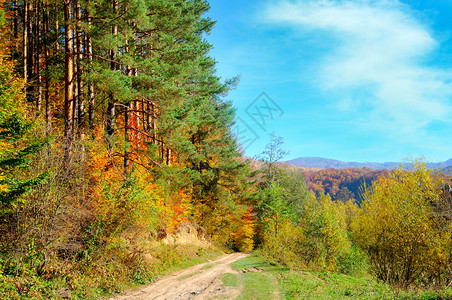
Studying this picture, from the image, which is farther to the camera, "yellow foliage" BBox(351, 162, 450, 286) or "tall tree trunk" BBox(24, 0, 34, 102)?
"tall tree trunk" BBox(24, 0, 34, 102)

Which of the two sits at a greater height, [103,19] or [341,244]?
[103,19]

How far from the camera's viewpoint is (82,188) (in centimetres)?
1018

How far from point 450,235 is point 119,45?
820 inches

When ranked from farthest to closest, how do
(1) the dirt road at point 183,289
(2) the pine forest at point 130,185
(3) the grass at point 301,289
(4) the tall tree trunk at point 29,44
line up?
(4) the tall tree trunk at point 29,44, (3) the grass at point 301,289, (1) the dirt road at point 183,289, (2) the pine forest at point 130,185

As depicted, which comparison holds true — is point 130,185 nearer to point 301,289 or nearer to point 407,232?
point 301,289

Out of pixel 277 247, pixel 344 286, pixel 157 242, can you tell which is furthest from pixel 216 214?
pixel 344 286

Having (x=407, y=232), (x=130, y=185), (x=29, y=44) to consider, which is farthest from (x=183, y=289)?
(x=29, y=44)

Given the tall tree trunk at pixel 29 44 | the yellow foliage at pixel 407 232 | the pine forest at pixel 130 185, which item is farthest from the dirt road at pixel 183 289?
the tall tree trunk at pixel 29 44

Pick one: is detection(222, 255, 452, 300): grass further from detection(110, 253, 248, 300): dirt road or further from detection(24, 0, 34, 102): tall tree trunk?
detection(24, 0, 34, 102): tall tree trunk

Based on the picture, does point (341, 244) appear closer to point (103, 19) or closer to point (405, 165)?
point (405, 165)

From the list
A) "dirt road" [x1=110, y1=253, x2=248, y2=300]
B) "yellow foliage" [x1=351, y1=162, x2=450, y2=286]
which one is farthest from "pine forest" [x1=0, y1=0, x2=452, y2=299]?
"dirt road" [x1=110, y1=253, x2=248, y2=300]

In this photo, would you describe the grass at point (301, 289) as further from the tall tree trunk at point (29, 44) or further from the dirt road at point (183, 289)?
the tall tree trunk at point (29, 44)

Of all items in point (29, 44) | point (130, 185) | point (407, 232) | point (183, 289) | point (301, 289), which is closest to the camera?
point (183, 289)

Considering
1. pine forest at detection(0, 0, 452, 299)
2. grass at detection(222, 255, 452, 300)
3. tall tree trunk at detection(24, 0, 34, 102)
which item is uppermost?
tall tree trunk at detection(24, 0, 34, 102)
